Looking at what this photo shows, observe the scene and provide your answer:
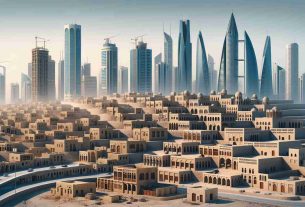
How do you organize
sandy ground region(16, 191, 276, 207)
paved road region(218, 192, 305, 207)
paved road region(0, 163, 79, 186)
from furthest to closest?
paved road region(0, 163, 79, 186) < paved road region(218, 192, 305, 207) < sandy ground region(16, 191, 276, 207)

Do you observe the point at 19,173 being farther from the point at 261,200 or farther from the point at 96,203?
the point at 261,200

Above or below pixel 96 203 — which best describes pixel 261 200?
above

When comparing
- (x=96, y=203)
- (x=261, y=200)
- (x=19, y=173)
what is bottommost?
(x=96, y=203)

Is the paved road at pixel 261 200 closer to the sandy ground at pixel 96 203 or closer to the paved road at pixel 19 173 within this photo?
the sandy ground at pixel 96 203

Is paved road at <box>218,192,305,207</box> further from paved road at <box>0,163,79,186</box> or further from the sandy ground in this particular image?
paved road at <box>0,163,79,186</box>

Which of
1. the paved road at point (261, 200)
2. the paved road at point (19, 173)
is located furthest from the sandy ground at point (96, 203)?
the paved road at point (19, 173)

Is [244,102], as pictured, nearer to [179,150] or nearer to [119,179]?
[179,150]

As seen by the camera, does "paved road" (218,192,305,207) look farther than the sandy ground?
Yes

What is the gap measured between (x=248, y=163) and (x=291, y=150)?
374 inches

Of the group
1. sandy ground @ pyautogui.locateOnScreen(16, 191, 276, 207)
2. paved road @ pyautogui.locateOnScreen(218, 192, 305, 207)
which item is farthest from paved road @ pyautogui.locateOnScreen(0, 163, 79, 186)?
paved road @ pyautogui.locateOnScreen(218, 192, 305, 207)

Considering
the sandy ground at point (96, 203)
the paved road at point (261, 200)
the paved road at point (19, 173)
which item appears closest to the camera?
the sandy ground at point (96, 203)

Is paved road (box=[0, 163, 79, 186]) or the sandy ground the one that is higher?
paved road (box=[0, 163, 79, 186])

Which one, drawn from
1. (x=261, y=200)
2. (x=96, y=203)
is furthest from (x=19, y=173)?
(x=261, y=200)

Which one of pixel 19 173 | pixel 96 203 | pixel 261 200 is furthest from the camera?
pixel 19 173
